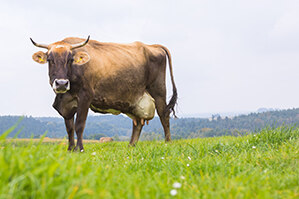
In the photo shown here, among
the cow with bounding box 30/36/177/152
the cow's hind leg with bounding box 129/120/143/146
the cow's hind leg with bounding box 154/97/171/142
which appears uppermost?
the cow with bounding box 30/36/177/152

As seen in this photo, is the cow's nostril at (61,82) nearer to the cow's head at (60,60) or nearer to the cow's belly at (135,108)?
the cow's head at (60,60)

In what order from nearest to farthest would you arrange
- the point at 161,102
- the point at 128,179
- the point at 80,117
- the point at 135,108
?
the point at 128,179 → the point at 80,117 → the point at 135,108 → the point at 161,102

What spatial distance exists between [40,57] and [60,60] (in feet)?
2.67

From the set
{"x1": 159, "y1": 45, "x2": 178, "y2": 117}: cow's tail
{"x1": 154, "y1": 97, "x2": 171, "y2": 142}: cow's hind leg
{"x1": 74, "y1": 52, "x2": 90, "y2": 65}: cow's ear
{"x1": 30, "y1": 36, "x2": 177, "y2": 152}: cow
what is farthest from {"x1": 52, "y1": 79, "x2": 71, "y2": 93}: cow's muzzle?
{"x1": 159, "y1": 45, "x2": 178, "y2": 117}: cow's tail

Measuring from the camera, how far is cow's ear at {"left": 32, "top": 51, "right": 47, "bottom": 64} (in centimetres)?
723

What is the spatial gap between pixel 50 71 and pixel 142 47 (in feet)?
11.7

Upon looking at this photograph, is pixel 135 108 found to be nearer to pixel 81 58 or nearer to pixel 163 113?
pixel 163 113

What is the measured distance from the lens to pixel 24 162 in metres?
2.43

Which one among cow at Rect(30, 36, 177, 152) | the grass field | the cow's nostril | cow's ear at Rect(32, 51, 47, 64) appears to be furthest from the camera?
cow's ear at Rect(32, 51, 47, 64)

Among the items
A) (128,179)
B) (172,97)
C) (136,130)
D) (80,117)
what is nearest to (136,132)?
(136,130)

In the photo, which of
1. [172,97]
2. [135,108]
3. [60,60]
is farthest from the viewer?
[172,97]

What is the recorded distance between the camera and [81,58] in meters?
7.07

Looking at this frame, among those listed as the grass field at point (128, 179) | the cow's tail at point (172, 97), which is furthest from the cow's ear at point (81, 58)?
the cow's tail at point (172, 97)

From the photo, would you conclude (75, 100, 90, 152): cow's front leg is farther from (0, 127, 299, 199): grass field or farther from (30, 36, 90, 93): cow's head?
(0, 127, 299, 199): grass field
